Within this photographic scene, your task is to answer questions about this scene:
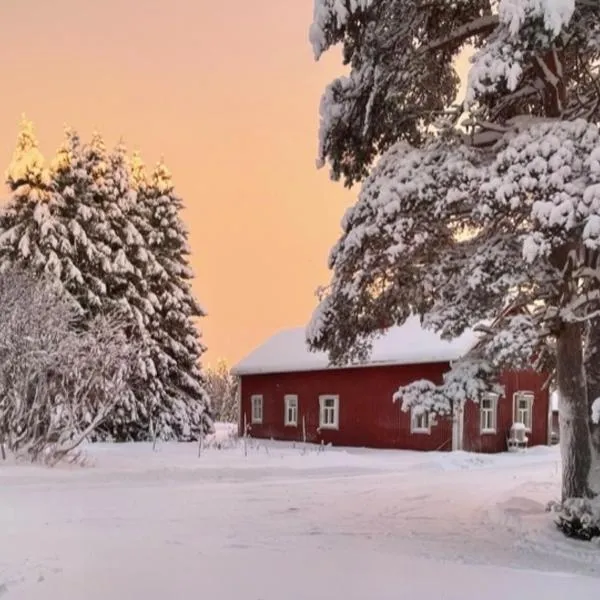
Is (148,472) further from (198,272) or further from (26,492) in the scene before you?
(198,272)

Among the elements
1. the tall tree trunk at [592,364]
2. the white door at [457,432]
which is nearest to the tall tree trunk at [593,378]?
the tall tree trunk at [592,364]

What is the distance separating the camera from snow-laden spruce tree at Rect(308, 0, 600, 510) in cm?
832

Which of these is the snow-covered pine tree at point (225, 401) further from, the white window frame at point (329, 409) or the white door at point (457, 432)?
the white door at point (457, 432)

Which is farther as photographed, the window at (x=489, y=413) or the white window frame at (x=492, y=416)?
the window at (x=489, y=413)

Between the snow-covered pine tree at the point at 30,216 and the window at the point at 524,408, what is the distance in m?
16.3

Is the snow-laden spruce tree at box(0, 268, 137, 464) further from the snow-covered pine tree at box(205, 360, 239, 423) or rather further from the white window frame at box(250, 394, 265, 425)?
the snow-covered pine tree at box(205, 360, 239, 423)

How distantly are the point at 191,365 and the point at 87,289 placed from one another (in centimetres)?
592

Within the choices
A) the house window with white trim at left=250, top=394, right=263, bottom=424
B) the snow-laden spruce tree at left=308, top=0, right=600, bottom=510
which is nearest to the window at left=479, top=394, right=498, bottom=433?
the house window with white trim at left=250, top=394, right=263, bottom=424

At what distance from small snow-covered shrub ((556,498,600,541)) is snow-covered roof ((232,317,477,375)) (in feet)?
30.0

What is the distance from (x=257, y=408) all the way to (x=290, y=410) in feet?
8.32

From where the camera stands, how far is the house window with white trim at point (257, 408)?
107ft

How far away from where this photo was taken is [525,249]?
26.3ft

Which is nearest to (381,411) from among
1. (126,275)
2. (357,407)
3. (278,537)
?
(357,407)

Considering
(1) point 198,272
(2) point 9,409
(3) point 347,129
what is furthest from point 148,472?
(1) point 198,272
